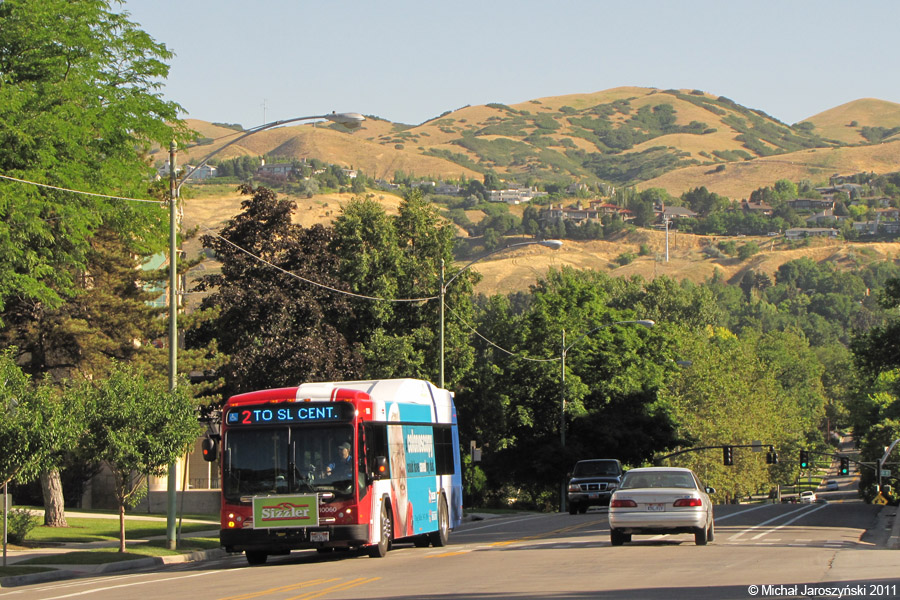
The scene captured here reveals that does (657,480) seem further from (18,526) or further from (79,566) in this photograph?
(18,526)

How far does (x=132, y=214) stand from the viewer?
116 ft

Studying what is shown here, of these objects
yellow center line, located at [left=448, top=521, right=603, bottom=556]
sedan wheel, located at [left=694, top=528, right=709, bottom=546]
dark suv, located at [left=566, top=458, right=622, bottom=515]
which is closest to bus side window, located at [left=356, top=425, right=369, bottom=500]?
yellow center line, located at [left=448, top=521, right=603, bottom=556]

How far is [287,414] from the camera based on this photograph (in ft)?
70.8

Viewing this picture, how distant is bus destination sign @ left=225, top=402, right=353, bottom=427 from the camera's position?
846 inches

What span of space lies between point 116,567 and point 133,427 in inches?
115

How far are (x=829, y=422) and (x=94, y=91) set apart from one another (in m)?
172

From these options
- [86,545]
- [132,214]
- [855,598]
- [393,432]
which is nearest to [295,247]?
[132,214]

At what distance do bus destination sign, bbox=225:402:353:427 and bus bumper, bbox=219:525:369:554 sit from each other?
190 cm

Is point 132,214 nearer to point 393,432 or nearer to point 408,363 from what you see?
point 393,432

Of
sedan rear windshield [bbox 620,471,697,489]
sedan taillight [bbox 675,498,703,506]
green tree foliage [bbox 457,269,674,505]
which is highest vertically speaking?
green tree foliage [bbox 457,269,674,505]

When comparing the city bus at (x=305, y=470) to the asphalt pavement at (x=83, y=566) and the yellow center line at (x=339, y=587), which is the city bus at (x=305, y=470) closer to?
the asphalt pavement at (x=83, y=566)

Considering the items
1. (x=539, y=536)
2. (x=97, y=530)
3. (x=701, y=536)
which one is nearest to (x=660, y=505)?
(x=701, y=536)

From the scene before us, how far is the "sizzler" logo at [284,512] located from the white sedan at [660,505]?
614 cm

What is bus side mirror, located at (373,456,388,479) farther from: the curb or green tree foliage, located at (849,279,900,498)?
green tree foliage, located at (849,279,900,498)
